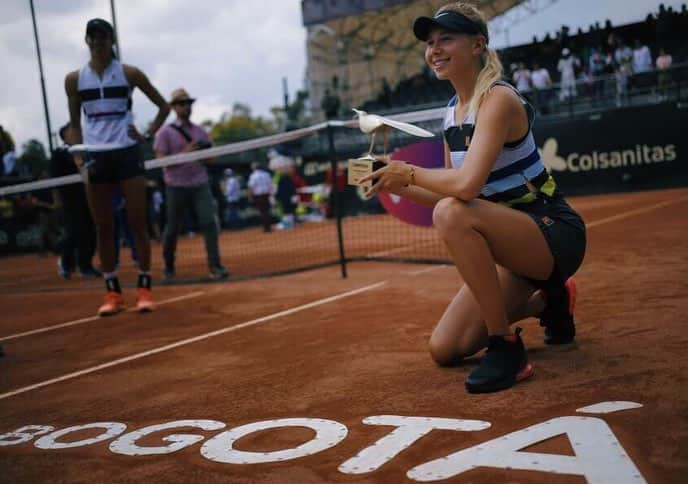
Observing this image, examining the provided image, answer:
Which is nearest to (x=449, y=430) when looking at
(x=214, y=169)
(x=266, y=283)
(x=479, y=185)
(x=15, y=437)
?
(x=479, y=185)

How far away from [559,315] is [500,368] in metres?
0.78

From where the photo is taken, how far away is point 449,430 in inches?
110

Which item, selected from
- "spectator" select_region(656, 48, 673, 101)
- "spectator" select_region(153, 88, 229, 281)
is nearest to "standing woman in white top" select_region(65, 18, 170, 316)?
"spectator" select_region(153, 88, 229, 281)

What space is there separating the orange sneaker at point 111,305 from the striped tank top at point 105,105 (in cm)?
137

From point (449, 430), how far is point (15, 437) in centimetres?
197

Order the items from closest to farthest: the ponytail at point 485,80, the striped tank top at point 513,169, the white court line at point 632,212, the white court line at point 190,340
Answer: the ponytail at point 485,80 → the striped tank top at point 513,169 → the white court line at point 190,340 → the white court line at point 632,212

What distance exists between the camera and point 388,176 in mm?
3205

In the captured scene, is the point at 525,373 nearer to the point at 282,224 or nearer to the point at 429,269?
the point at 429,269

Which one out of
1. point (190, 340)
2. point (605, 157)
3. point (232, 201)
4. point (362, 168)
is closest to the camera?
point (362, 168)

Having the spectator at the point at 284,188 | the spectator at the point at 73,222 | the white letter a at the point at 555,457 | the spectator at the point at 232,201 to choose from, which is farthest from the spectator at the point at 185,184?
the spectator at the point at 232,201

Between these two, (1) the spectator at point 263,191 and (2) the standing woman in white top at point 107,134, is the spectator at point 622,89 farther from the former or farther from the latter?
(2) the standing woman in white top at point 107,134

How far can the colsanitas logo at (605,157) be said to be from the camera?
52.0ft

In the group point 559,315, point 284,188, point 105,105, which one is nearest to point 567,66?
point 284,188

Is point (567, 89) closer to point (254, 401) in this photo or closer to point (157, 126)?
point (157, 126)
